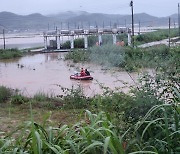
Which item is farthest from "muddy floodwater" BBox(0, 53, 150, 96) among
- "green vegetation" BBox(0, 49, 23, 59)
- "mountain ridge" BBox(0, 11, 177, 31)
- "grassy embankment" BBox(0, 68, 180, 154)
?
"mountain ridge" BBox(0, 11, 177, 31)

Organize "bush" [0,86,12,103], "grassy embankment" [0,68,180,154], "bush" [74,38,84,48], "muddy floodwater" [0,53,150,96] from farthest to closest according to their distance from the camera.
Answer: "bush" [74,38,84,48] → "muddy floodwater" [0,53,150,96] → "bush" [0,86,12,103] → "grassy embankment" [0,68,180,154]

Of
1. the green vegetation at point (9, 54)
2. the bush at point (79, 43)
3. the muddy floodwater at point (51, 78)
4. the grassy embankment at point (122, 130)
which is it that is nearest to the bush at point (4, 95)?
the muddy floodwater at point (51, 78)

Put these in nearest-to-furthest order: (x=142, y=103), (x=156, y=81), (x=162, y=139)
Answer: (x=162, y=139) < (x=142, y=103) < (x=156, y=81)

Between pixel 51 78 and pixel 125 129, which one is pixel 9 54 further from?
pixel 125 129

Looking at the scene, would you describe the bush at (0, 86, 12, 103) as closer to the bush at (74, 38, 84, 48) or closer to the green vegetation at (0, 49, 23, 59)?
the green vegetation at (0, 49, 23, 59)

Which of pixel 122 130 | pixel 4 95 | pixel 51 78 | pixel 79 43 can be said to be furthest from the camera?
pixel 79 43

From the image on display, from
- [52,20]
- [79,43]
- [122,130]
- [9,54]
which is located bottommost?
[9,54]

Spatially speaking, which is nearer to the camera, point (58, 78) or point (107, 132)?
point (107, 132)

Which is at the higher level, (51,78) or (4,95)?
(4,95)

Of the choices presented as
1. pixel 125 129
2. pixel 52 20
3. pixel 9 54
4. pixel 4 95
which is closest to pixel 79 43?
pixel 9 54

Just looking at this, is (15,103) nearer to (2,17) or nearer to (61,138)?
(61,138)

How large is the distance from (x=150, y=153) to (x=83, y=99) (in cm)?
532

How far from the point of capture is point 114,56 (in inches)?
608

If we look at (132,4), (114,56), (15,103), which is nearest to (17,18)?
(132,4)
